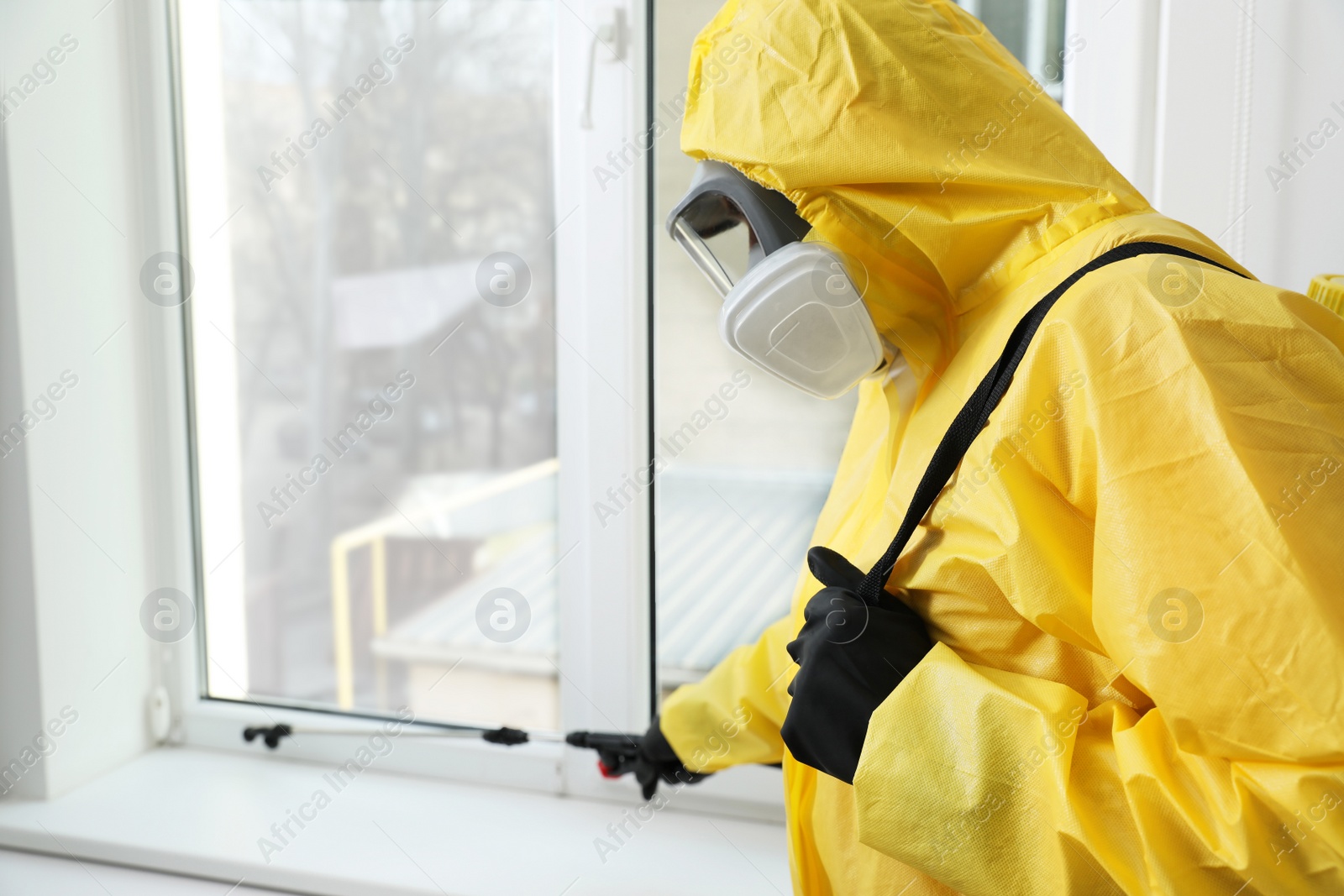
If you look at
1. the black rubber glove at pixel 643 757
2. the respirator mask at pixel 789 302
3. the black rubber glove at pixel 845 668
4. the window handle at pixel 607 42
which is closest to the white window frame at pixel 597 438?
the window handle at pixel 607 42

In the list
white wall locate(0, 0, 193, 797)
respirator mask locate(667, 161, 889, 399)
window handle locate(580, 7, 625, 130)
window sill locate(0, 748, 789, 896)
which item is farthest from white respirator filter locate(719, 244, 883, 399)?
white wall locate(0, 0, 193, 797)

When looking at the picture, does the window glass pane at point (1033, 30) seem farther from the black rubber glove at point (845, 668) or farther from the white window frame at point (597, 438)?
the black rubber glove at point (845, 668)

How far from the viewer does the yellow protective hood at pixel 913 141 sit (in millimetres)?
604

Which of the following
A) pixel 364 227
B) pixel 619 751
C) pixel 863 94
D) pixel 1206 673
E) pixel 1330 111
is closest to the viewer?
pixel 1206 673

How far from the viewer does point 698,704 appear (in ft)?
2.96

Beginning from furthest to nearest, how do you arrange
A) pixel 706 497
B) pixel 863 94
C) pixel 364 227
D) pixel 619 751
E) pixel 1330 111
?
pixel 364 227 < pixel 706 497 < pixel 619 751 < pixel 1330 111 < pixel 863 94

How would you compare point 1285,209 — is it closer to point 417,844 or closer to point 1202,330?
point 1202,330

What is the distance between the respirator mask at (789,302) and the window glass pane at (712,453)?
32cm

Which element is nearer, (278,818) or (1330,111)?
(1330,111)

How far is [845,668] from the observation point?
62 cm

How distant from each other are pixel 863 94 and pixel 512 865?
0.92 meters

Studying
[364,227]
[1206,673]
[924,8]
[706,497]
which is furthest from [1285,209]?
[364,227]

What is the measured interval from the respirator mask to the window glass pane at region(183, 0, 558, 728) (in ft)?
1.63

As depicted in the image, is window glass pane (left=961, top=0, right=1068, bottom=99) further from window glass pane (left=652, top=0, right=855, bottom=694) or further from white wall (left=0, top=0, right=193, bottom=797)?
white wall (left=0, top=0, right=193, bottom=797)
